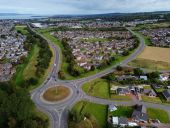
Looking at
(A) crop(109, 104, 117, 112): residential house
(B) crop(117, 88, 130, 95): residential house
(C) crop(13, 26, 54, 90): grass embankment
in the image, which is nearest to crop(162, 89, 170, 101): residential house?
(B) crop(117, 88, 130, 95): residential house

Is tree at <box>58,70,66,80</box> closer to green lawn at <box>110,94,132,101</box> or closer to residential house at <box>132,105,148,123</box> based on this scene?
green lawn at <box>110,94,132,101</box>

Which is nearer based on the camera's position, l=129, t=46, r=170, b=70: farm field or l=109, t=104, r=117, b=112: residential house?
l=109, t=104, r=117, b=112: residential house

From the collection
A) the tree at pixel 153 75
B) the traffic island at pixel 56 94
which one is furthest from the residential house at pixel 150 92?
the traffic island at pixel 56 94

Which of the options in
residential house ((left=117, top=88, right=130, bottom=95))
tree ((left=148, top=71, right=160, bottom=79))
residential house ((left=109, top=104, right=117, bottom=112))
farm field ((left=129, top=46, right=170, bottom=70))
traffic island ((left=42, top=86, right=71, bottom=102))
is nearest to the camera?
residential house ((left=109, top=104, right=117, bottom=112))

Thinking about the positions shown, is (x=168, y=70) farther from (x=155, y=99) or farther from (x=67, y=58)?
(x=67, y=58)

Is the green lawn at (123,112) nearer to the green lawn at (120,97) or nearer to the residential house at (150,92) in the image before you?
the green lawn at (120,97)
